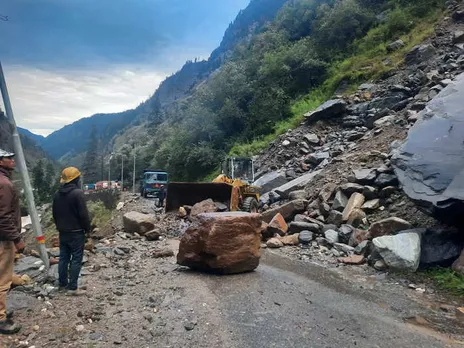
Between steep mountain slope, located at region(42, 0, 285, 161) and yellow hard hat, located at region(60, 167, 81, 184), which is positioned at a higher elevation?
steep mountain slope, located at region(42, 0, 285, 161)

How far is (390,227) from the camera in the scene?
7.75m

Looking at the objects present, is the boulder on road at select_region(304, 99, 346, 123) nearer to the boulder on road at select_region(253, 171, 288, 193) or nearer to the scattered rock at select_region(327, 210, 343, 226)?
the boulder on road at select_region(253, 171, 288, 193)

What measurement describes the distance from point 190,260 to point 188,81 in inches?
7516

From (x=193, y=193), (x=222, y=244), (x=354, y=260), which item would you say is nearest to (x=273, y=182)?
(x=193, y=193)

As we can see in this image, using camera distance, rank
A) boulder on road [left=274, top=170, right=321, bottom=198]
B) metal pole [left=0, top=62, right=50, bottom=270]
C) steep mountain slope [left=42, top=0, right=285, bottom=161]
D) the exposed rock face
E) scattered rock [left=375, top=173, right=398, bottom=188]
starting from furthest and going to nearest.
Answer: steep mountain slope [left=42, top=0, right=285, bottom=161]
boulder on road [left=274, top=170, right=321, bottom=198]
scattered rock [left=375, top=173, right=398, bottom=188]
the exposed rock face
metal pole [left=0, top=62, right=50, bottom=270]

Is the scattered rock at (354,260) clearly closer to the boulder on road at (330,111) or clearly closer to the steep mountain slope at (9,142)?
the steep mountain slope at (9,142)

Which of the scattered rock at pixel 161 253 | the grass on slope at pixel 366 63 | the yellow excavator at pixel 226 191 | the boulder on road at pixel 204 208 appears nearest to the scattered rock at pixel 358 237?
the scattered rock at pixel 161 253

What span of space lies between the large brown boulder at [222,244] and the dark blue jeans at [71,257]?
1940 millimetres

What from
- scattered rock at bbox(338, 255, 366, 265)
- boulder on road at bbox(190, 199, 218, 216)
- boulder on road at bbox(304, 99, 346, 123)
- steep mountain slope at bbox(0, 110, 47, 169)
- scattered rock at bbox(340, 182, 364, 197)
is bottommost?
scattered rock at bbox(338, 255, 366, 265)

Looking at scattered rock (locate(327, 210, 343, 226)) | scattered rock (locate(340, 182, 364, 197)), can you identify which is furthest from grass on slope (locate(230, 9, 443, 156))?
scattered rock (locate(327, 210, 343, 226))

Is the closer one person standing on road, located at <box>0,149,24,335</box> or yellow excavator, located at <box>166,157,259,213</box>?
person standing on road, located at <box>0,149,24,335</box>

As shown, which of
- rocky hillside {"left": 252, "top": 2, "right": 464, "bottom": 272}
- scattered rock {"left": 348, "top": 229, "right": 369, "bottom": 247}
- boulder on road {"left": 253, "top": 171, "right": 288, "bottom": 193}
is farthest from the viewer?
boulder on road {"left": 253, "top": 171, "right": 288, "bottom": 193}

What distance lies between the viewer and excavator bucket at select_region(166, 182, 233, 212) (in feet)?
41.0

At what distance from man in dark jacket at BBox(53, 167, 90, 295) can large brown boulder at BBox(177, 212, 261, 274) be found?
6.35 ft
